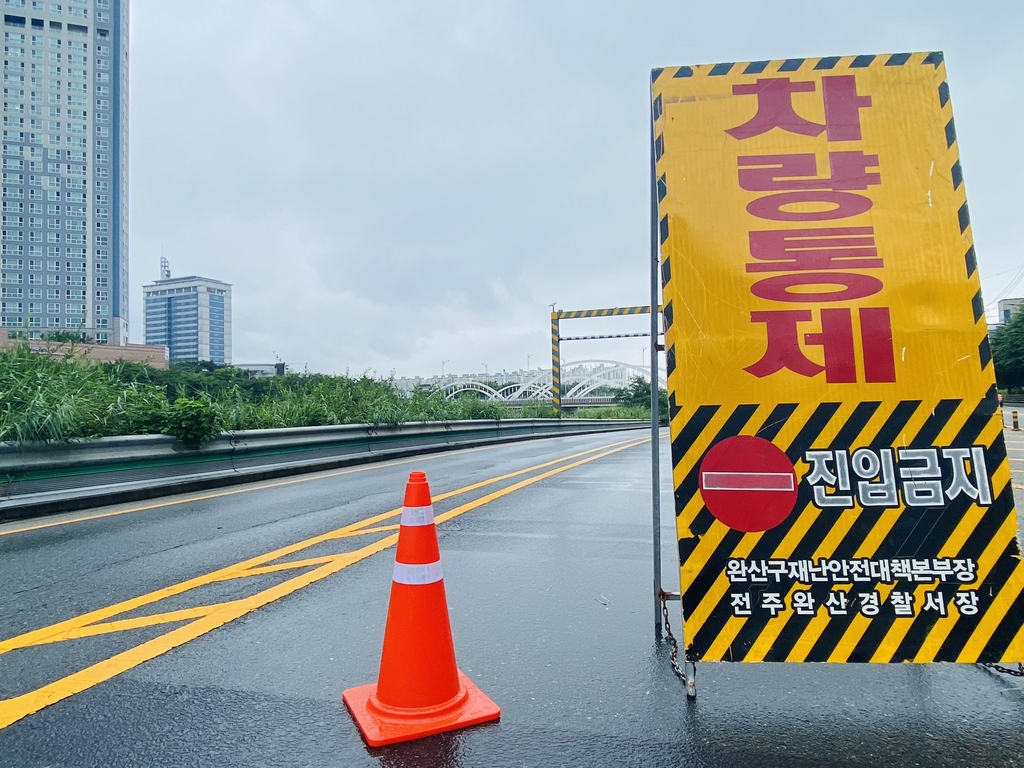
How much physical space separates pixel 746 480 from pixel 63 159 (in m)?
184

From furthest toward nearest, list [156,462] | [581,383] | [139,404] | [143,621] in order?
1. [581,383]
2. [139,404]
3. [156,462]
4. [143,621]

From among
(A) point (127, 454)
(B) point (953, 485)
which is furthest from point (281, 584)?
(A) point (127, 454)

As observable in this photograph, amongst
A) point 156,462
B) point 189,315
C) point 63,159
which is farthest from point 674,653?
point 189,315

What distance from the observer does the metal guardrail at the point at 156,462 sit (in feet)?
21.8

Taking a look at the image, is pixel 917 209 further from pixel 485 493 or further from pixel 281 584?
pixel 485 493

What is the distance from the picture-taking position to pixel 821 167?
2773 millimetres

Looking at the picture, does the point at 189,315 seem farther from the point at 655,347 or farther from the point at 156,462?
the point at 655,347

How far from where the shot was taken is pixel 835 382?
8.62ft

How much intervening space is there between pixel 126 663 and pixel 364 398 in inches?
444

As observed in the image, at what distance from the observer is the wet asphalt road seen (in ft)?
7.25

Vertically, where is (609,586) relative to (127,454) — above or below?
below

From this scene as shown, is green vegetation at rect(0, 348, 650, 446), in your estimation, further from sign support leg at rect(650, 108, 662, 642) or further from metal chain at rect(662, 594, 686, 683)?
metal chain at rect(662, 594, 686, 683)

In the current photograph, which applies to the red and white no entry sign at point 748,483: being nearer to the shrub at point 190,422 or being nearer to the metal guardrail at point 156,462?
the metal guardrail at point 156,462

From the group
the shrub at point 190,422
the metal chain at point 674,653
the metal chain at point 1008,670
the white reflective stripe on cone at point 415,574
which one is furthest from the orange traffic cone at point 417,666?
the shrub at point 190,422
